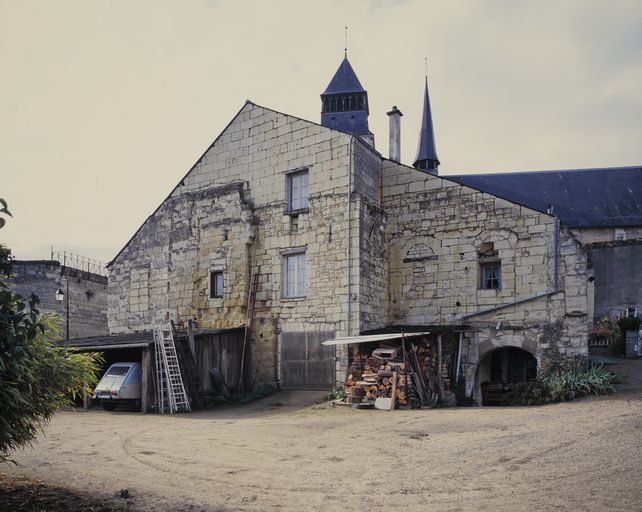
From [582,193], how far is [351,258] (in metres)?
19.7

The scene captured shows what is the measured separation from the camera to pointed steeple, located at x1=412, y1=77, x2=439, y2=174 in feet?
137

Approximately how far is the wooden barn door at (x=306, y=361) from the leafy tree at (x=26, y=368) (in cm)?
896

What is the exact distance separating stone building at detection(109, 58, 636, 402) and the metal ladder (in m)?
2.67

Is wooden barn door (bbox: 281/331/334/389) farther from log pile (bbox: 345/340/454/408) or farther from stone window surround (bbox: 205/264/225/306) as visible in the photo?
stone window surround (bbox: 205/264/225/306)

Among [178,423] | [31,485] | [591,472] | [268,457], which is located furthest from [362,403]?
[31,485]

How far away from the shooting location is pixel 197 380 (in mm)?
14703

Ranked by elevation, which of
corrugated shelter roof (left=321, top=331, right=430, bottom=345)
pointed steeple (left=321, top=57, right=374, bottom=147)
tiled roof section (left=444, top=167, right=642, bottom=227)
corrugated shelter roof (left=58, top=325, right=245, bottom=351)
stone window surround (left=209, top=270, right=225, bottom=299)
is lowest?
corrugated shelter roof (left=58, top=325, right=245, bottom=351)

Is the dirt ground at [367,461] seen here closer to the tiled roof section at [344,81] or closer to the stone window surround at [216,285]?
the stone window surround at [216,285]

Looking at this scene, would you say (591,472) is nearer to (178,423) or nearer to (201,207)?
(178,423)

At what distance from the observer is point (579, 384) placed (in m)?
12.6

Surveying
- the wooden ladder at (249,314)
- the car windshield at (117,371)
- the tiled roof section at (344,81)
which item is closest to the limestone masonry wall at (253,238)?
the wooden ladder at (249,314)

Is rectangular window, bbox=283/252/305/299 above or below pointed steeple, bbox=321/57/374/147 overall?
below

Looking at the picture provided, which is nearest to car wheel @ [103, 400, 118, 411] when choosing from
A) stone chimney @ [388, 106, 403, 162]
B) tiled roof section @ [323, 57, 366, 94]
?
stone chimney @ [388, 106, 403, 162]

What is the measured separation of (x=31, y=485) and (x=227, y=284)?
35.9 feet
